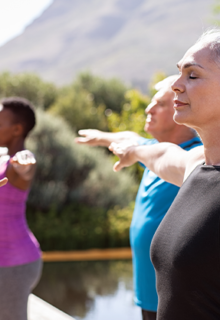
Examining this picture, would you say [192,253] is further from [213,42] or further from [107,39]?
[107,39]

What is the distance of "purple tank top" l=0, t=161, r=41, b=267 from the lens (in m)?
2.62

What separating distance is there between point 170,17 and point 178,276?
6218 inches

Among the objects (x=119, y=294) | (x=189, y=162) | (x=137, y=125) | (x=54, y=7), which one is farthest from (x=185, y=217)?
(x=54, y=7)

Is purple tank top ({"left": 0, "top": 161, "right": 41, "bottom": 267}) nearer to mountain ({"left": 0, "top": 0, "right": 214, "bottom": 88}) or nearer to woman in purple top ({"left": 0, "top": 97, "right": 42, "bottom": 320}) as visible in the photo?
woman in purple top ({"left": 0, "top": 97, "right": 42, "bottom": 320})

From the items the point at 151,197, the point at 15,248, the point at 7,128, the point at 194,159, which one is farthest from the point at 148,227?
the point at 7,128

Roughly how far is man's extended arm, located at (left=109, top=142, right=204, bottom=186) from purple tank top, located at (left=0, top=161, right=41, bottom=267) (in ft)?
3.58

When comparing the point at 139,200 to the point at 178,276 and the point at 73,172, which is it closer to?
the point at 178,276

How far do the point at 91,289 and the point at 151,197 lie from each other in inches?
237

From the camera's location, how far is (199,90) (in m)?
1.26

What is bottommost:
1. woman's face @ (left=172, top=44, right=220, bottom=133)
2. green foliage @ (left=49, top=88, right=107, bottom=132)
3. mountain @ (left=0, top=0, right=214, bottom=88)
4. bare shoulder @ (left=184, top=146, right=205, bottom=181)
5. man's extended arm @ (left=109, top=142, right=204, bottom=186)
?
mountain @ (left=0, top=0, right=214, bottom=88)

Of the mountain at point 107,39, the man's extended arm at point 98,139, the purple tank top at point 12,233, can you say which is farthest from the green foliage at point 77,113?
the mountain at point 107,39

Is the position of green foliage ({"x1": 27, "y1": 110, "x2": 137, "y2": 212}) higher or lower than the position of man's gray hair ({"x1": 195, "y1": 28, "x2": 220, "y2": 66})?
lower

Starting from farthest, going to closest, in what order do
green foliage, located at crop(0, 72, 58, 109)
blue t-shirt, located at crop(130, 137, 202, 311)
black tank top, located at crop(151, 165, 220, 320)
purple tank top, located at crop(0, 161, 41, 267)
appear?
1. green foliage, located at crop(0, 72, 58, 109)
2. purple tank top, located at crop(0, 161, 41, 267)
3. blue t-shirt, located at crop(130, 137, 202, 311)
4. black tank top, located at crop(151, 165, 220, 320)

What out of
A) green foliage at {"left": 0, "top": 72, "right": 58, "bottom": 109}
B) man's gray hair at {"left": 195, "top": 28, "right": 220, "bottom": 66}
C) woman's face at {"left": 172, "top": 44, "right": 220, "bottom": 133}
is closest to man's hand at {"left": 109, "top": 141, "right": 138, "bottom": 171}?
woman's face at {"left": 172, "top": 44, "right": 220, "bottom": 133}
